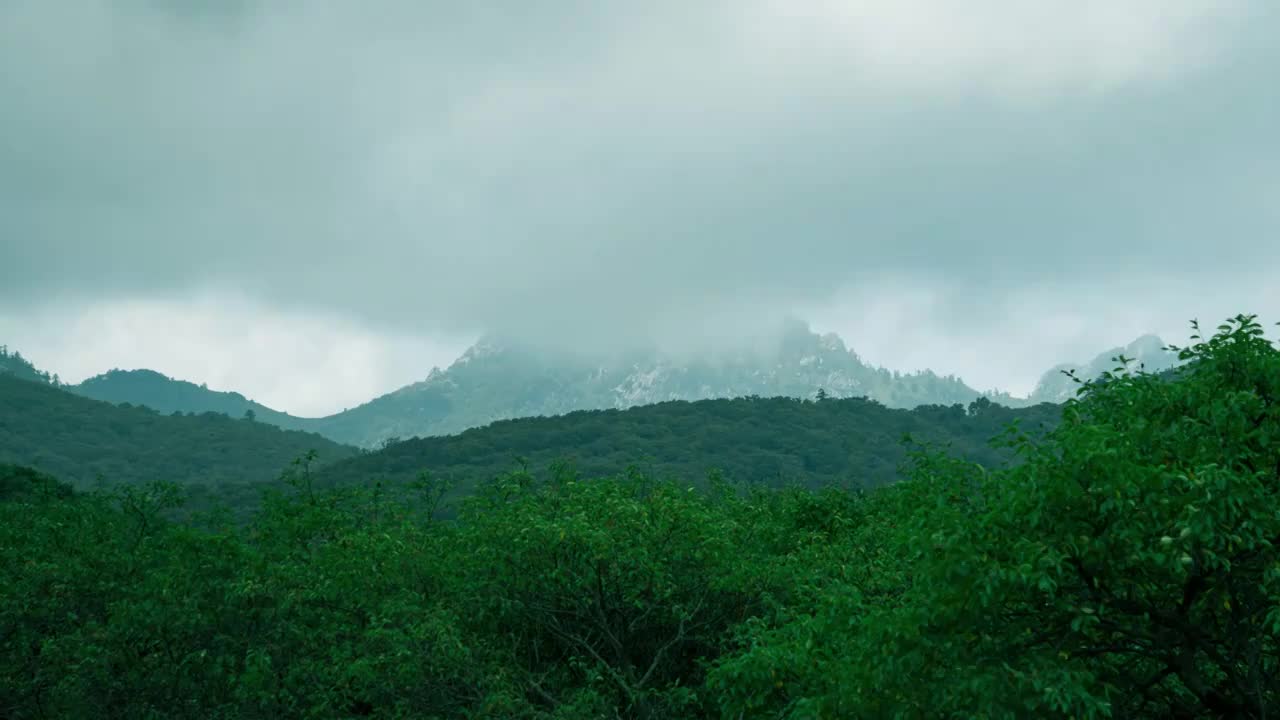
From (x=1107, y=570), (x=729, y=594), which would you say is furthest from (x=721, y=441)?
(x=1107, y=570)

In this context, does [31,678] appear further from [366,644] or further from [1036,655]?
[1036,655]

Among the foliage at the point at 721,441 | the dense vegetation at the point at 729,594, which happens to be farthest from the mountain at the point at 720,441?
the dense vegetation at the point at 729,594

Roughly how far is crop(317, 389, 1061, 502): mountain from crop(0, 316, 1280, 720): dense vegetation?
86.7 meters

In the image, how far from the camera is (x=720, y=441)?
151500mm

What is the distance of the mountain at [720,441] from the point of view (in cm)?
13025

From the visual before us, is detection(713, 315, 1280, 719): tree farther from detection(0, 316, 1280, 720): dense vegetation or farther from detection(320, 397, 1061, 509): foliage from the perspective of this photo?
detection(320, 397, 1061, 509): foliage

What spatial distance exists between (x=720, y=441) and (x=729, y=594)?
A: 417 ft

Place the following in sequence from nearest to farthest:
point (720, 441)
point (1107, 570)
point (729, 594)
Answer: point (1107, 570)
point (729, 594)
point (720, 441)

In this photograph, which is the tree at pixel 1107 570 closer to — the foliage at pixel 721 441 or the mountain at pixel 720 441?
the foliage at pixel 721 441

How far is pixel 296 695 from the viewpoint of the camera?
22281 millimetres

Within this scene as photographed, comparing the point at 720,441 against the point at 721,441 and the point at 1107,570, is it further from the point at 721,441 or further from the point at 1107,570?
the point at 1107,570

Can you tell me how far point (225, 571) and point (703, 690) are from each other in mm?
11655

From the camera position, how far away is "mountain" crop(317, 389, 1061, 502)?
130250mm

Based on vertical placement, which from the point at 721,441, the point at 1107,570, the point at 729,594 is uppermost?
the point at 721,441
